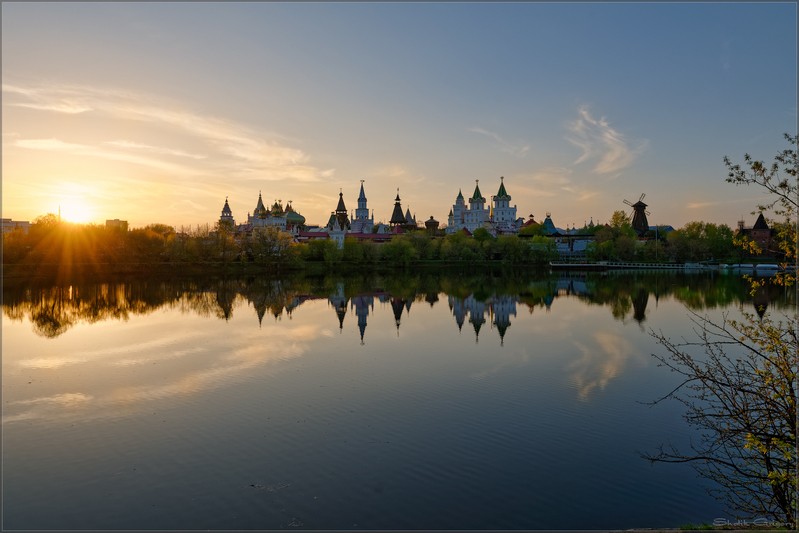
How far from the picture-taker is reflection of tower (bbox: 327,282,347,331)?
32231 millimetres

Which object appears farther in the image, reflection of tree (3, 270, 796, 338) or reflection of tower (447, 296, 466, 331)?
reflection of tree (3, 270, 796, 338)

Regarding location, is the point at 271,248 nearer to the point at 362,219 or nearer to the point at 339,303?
the point at 339,303

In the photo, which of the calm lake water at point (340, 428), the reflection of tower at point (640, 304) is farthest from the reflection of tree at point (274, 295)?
the calm lake water at point (340, 428)

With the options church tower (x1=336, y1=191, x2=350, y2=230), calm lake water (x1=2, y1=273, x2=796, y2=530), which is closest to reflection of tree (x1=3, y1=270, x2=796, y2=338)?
calm lake water (x1=2, y1=273, x2=796, y2=530)

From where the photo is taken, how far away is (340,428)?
13.2m

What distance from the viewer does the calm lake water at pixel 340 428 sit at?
9.38m

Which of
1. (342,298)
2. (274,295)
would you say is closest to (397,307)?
(342,298)

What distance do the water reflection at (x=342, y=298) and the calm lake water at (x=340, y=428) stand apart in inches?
160

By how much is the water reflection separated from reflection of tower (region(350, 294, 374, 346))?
0.05 m

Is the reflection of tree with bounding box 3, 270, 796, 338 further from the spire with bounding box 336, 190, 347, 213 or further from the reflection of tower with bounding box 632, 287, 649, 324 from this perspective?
the spire with bounding box 336, 190, 347, 213

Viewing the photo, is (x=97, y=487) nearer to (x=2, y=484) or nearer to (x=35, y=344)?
(x=2, y=484)

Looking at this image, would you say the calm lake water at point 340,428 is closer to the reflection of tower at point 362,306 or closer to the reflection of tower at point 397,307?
the reflection of tower at point 362,306

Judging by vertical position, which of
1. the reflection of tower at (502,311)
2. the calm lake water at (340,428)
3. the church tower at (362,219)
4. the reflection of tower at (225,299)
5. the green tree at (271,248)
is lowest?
the calm lake water at (340,428)

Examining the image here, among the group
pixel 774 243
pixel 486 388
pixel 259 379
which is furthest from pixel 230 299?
pixel 774 243
